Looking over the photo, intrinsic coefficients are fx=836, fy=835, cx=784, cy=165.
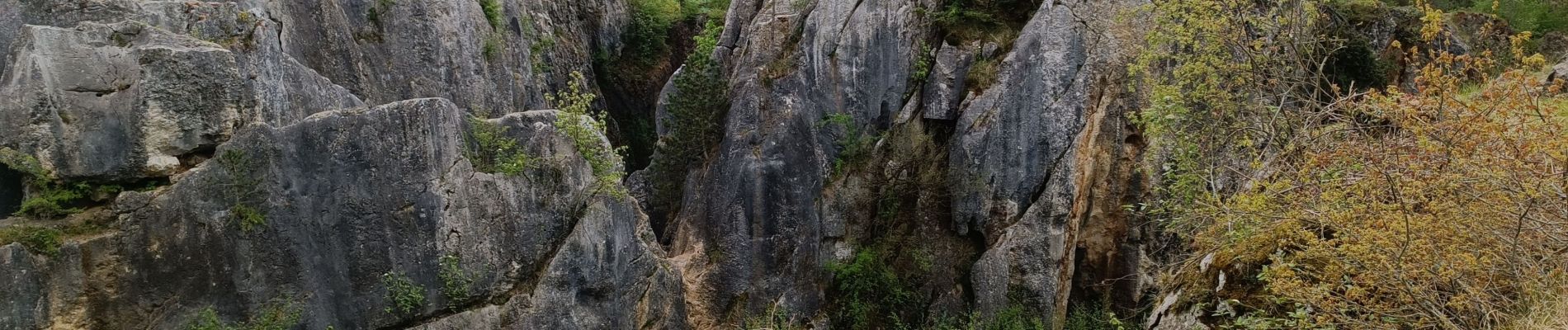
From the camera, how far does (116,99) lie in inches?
485

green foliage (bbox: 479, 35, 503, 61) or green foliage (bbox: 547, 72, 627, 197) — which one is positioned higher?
green foliage (bbox: 479, 35, 503, 61)

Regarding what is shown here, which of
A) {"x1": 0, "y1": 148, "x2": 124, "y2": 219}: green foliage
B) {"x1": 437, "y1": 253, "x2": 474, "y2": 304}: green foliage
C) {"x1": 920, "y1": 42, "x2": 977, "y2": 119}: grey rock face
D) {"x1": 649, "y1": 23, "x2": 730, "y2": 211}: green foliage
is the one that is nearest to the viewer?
{"x1": 0, "y1": 148, "x2": 124, "y2": 219}: green foliage

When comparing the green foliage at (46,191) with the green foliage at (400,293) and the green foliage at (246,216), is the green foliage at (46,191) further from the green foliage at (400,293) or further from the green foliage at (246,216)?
the green foliage at (400,293)

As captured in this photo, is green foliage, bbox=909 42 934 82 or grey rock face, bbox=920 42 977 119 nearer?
grey rock face, bbox=920 42 977 119

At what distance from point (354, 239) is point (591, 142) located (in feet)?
14.1

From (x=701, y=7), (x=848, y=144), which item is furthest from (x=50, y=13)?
(x=701, y=7)

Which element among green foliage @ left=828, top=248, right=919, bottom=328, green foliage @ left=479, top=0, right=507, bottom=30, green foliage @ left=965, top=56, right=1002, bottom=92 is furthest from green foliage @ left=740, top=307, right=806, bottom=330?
green foliage @ left=479, top=0, right=507, bottom=30

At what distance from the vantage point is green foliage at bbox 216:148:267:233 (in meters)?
12.9

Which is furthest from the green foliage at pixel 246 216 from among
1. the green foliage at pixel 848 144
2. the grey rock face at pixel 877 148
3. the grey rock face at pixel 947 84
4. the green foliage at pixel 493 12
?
the grey rock face at pixel 947 84

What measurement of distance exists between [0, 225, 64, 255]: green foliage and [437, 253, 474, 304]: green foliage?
5169mm

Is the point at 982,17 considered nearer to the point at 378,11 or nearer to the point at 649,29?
the point at 649,29

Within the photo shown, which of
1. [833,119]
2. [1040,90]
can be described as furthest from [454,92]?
[1040,90]

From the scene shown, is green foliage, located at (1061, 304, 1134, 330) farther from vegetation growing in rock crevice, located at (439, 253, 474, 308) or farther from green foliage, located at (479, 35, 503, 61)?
green foliage, located at (479, 35, 503, 61)

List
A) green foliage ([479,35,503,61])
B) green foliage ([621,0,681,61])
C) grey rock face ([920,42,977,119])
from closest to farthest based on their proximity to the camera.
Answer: green foliage ([479,35,503,61])
grey rock face ([920,42,977,119])
green foliage ([621,0,681,61])
